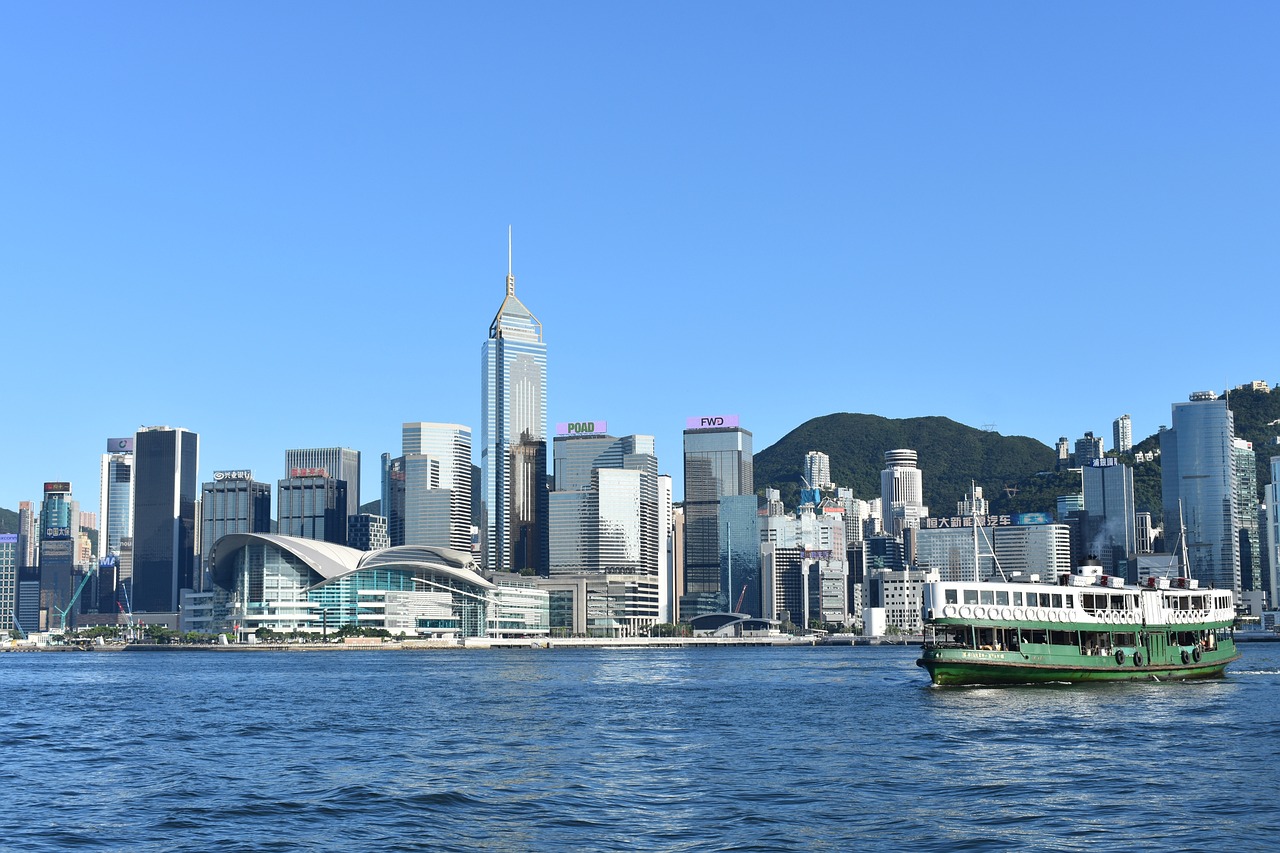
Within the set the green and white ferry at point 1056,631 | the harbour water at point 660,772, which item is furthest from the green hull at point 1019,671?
the harbour water at point 660,772

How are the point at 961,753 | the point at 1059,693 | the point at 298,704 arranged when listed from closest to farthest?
the point at 961,753, the point at 1059,693, the point at 298,704

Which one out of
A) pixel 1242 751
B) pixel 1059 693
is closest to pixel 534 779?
pixel 1242 751

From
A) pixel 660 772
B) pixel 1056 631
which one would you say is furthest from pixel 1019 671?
pixel 660 772

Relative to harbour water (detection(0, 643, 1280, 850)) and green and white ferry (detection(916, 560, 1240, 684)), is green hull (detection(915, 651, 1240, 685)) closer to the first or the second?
green and white ferry (detection(916, 560, 1240, 684))

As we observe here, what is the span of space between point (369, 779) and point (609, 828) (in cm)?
1376

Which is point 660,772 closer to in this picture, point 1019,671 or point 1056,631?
point 1019,671

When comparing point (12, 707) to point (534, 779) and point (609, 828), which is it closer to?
point (534, 779)

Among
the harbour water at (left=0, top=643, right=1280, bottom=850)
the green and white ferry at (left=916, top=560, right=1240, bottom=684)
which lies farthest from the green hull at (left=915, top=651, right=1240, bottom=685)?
the harbour water at (left=0, top=643, right=1280, bottom=850)

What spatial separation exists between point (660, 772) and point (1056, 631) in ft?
158

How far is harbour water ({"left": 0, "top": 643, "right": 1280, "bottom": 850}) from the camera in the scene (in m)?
39.1

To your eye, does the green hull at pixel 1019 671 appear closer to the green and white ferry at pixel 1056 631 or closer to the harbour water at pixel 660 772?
the green and white ferry at pixel 1056 631

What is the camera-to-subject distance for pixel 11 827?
135ft

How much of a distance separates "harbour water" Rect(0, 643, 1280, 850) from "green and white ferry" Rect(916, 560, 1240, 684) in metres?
1.67

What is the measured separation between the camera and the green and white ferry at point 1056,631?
88.9m
